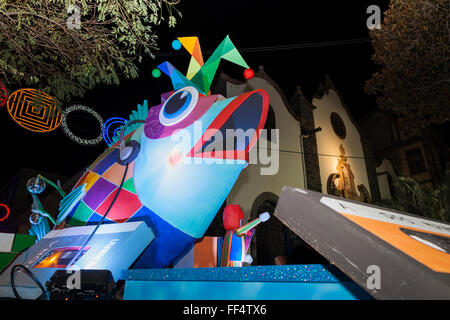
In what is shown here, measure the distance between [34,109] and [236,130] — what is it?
3.48 meters

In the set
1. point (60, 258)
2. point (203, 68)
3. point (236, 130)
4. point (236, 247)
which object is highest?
point (203, 68)

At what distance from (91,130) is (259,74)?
19.0 ft

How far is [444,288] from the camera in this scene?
497mm

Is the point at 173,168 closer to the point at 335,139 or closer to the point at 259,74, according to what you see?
the point at 259,74

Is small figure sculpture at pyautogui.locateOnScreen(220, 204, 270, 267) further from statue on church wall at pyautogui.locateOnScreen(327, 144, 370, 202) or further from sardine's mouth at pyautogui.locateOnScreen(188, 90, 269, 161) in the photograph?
statue on church wall at pyautogui.locateOnScreen(327, 144, 370, 202)

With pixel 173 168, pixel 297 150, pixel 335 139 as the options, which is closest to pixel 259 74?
pixel 297 150

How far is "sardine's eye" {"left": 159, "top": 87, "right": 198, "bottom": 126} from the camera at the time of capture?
2.52 m

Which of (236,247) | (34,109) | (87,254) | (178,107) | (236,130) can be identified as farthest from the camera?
(34,109)

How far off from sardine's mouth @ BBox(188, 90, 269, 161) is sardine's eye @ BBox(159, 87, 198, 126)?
1.17 ft

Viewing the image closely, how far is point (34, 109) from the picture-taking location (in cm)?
420

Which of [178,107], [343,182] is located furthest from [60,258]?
[343,182]

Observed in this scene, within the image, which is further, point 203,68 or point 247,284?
point 203,68

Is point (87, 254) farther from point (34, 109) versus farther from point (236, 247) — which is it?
point (34, 109)

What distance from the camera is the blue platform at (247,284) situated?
85 centimetres
